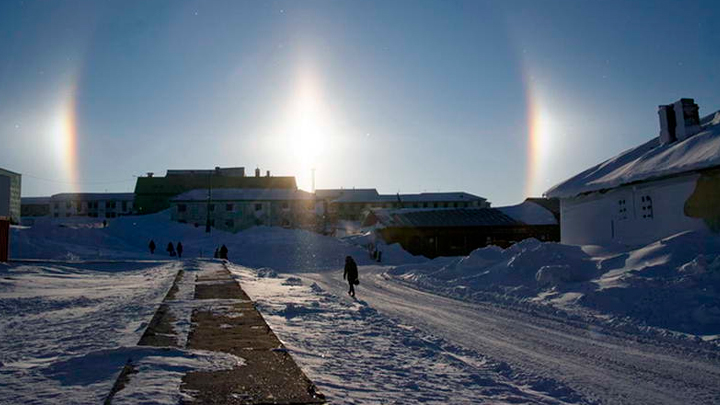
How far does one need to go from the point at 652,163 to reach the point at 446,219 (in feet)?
109

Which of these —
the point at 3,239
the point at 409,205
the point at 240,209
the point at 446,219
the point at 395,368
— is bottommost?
the point at 395,368

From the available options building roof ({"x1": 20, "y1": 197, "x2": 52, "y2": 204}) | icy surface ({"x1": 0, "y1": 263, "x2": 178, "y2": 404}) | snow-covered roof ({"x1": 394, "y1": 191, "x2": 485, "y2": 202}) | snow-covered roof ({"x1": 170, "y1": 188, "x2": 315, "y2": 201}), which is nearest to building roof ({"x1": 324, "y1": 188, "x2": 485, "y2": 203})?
snow-covered roof ({"x1": 394, "y1": 191, "x2": 485, "y2": 202})

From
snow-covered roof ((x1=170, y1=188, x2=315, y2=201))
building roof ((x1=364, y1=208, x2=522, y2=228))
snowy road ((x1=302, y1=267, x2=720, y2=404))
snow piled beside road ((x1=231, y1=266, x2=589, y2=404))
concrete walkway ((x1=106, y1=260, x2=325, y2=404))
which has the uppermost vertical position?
snow-covered roof ((x1=170, y1=188, x2=315, y2=201))

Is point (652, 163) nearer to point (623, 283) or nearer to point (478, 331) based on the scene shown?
point (623, 283)

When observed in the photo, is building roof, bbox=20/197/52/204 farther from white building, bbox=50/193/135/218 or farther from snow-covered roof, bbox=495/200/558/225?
snow-covered roof, bbox=495/200/558/225

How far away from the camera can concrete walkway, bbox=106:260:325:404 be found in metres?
5.62

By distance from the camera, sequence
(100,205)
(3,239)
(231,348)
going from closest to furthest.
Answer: (231,348) → (3,239) → (100,205)

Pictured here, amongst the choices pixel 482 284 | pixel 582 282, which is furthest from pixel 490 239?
pixel 582 282

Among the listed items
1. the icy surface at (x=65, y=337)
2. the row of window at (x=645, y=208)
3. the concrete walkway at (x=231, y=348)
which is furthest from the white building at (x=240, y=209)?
the concrete walkway at (x=231, y=348)

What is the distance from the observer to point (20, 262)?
1193 inches

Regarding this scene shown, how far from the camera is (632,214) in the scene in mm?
21109

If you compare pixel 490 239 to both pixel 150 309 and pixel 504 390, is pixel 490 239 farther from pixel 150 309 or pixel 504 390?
pixel 504 390

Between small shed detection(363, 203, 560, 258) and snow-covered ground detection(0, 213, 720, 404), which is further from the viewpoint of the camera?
small shed detection(363, 203, 560, 258)

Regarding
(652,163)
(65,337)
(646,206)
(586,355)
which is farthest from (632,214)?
(65,337)
